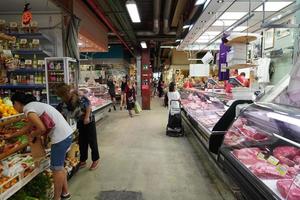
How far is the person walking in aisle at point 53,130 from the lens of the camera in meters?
2.86

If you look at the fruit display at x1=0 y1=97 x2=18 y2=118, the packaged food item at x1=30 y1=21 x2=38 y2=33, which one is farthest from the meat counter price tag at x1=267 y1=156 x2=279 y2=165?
the packaged food item at x1=30 y1=21 x2=38 y2=33

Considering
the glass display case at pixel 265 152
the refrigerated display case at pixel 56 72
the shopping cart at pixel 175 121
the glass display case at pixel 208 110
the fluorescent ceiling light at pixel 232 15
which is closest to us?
the glass display case at pixel 265 152

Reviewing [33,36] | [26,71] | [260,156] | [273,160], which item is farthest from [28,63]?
[273,160]

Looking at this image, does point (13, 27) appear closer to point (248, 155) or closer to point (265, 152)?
point (248, 155)

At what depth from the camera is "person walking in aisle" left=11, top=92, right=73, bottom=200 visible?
286cm

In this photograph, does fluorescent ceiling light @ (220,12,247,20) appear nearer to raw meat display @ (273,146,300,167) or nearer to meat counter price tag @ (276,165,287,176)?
raw meat display @ (273,146,300,167)

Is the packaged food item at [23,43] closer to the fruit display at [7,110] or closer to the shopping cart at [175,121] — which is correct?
the fruit display at [7,110]

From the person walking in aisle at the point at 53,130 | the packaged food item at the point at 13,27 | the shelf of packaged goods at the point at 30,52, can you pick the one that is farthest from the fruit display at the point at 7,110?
the packaged food item at the point at 13,27

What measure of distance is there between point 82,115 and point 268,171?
3000 millimetres

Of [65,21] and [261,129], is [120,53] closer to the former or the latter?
[65,21]

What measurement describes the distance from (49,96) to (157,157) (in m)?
2.69

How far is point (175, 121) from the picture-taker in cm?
727

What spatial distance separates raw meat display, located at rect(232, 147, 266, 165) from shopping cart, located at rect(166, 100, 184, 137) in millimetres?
4253

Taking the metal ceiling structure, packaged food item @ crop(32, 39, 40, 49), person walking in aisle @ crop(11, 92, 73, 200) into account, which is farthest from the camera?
packaged food item @ crop(32, 39, 40, 49)
